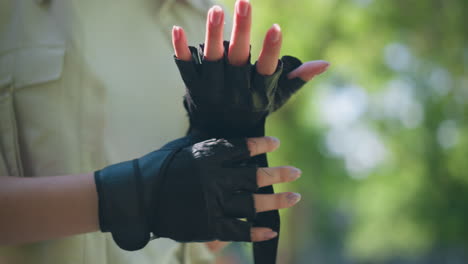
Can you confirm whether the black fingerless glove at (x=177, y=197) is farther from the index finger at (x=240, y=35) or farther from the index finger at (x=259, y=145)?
the index finger at (x=240, y=35)

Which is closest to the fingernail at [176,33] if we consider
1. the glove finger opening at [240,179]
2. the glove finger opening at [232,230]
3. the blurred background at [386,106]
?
the glove finger opening at [240,179]

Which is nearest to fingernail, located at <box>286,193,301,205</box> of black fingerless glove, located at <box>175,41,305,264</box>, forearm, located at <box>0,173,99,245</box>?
black fingerless glove, located at <box>175,41,305,264</box>

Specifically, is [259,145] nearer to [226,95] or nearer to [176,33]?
[226,95]

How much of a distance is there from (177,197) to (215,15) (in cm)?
39

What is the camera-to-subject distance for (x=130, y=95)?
1384 mm

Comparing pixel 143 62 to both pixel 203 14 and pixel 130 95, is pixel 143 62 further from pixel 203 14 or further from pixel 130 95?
pixel 203 14

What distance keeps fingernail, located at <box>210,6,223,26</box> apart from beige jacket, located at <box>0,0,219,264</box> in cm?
45

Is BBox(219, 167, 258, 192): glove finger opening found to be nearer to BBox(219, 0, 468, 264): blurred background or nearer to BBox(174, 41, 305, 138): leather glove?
BBox(174, 41, 305, 138): leather glove

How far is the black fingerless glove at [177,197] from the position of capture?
100 cm

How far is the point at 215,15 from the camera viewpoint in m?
0.94

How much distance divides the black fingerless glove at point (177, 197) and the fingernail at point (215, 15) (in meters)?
0.27

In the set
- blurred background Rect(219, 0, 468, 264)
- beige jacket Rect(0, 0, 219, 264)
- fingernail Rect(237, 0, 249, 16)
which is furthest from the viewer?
blurred background Rect(219, 0, 468, 264)

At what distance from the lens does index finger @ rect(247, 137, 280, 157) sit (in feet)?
3.51

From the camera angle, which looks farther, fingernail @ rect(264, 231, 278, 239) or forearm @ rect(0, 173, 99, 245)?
fingernail @ rect(264, 231, 278, 239)
